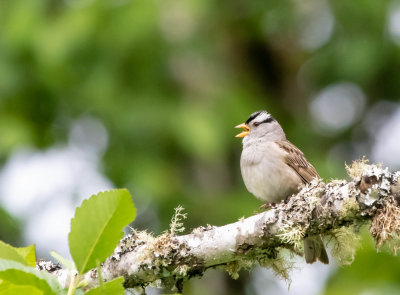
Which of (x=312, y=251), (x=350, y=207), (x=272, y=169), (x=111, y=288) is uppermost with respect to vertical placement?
(x=272, y=169)

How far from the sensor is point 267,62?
28.0 ft

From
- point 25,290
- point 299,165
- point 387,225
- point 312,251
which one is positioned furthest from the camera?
point 299,165

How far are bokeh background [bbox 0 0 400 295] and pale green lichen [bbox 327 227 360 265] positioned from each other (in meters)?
1.56

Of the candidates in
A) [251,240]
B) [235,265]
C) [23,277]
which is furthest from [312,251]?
[23,277]

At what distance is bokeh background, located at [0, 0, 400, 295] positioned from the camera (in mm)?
6016

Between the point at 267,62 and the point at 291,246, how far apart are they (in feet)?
18.7

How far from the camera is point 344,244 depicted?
3.09m

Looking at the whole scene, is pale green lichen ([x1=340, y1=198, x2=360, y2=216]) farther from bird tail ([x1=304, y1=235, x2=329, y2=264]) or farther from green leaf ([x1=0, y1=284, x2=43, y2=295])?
green leaf ([x1=0, y1=284, x2=43, y2=295])

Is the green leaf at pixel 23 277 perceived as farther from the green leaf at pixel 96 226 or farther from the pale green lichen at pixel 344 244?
the pale green lichen at pixel 344 244

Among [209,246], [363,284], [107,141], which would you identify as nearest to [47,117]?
[107,141]

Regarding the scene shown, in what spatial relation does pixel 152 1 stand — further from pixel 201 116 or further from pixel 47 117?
pixel 47 117

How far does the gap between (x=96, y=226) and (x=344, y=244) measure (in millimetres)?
1588

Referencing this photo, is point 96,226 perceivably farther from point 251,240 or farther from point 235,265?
point 235,265

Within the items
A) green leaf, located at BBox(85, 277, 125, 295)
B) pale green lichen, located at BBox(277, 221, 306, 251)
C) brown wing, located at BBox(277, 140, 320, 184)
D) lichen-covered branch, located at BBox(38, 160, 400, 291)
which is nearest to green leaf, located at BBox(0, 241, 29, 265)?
green leaf, located at BBox(85, 277, 125, 295)
